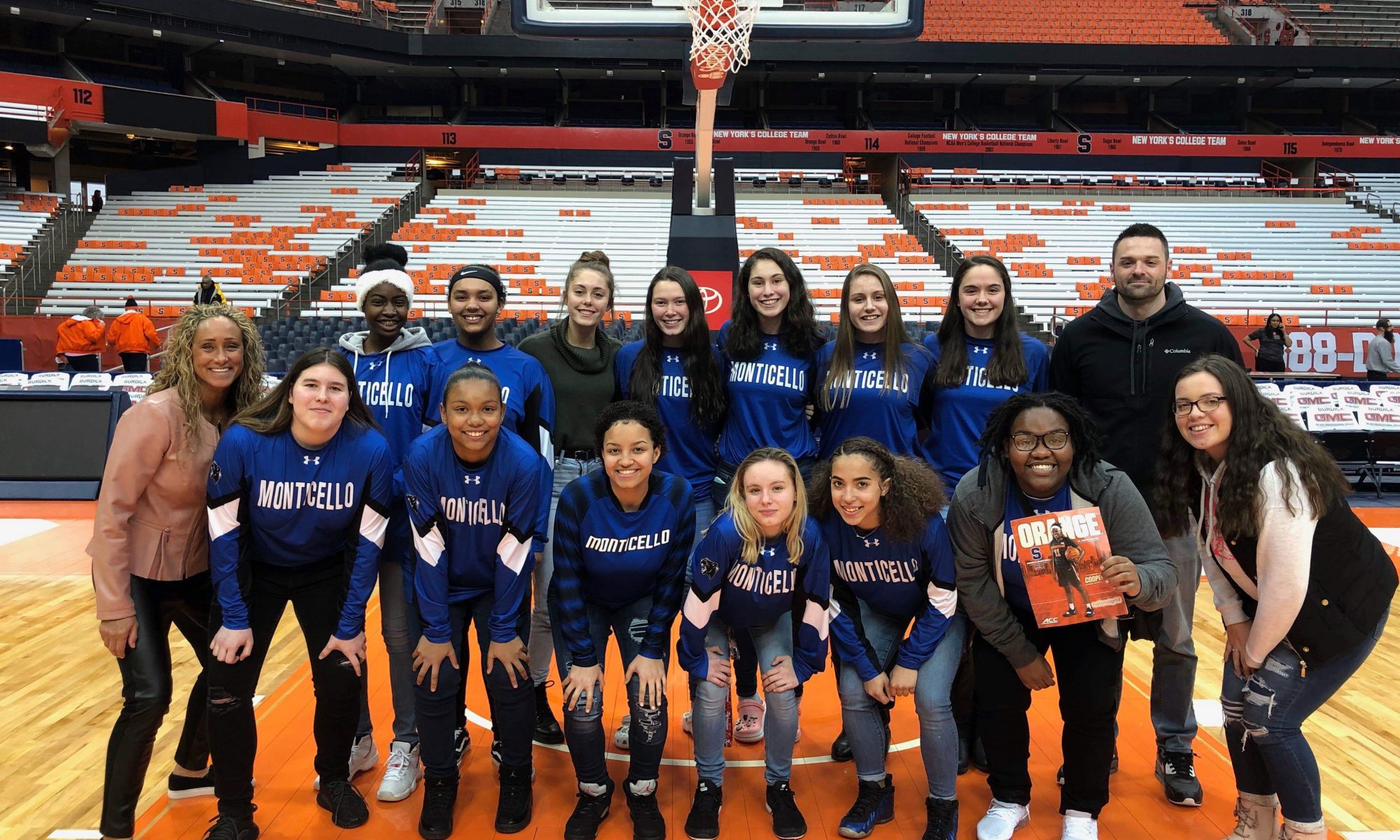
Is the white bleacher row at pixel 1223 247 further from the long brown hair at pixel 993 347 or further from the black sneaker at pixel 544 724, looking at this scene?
the black sneaker at pixel 544 724

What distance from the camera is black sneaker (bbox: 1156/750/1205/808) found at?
3180 millimetres

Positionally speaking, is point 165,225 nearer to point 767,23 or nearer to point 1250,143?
point 767,23

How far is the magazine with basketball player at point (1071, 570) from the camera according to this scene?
8.95 ft

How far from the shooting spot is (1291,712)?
258 centimetres

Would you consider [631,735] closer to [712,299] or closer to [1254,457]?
[1254,457]

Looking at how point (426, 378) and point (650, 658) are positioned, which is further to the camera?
point (426, 378)

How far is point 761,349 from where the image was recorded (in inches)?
138

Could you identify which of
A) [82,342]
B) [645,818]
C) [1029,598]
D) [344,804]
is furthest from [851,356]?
[82,342]

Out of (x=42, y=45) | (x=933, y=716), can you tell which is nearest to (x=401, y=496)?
(x=933, y=716)

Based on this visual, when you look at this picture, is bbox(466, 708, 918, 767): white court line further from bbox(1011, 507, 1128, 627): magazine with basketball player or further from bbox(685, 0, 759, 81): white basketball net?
bbox(685, 0, 759, 81): white basketball net

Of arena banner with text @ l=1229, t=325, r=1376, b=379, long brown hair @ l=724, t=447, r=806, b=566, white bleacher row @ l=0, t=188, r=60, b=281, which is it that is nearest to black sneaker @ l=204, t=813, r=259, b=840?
long brown hair @ l=724, t=447, r=806, b=566

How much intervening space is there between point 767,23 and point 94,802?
5406 millimetres

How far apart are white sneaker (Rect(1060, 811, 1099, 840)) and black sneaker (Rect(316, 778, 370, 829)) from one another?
229cm

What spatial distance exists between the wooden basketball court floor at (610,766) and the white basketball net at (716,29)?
146 inches
